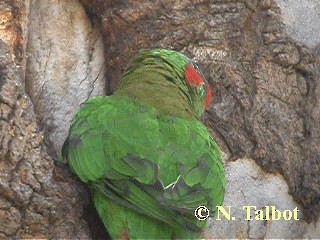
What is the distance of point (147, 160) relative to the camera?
2893 mm

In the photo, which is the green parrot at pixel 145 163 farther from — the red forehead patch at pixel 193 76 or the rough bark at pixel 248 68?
the rough bark at pixel 248 68

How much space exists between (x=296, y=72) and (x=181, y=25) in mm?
525

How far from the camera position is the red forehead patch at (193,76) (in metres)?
3.36

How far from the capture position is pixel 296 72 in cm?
355

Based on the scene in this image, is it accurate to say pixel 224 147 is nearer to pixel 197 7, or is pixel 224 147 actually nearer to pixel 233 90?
pixel 233 90

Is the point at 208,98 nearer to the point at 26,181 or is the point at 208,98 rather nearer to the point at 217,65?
the point at 217,65

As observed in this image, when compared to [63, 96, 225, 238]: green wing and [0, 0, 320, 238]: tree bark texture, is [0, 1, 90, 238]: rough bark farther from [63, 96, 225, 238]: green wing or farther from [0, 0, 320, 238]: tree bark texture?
[0, 0, 320, 238]: tree bark texture

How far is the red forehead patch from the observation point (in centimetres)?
336

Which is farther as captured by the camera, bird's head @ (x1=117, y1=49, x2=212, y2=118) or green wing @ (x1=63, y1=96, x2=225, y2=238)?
bird's head @ (x1=117, y1=49, x2=212, y2=118)

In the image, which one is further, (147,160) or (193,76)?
(193,76)

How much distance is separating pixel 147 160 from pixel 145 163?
0.02 meters

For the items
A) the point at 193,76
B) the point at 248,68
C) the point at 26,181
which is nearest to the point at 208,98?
the point at 193,76

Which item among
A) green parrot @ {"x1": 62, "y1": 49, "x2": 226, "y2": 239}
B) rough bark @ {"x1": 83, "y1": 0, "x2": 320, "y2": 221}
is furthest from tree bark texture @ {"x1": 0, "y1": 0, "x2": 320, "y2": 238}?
green parrot @ {"x1": 62, "y1": 49, "x2": 226, "y2": 239}

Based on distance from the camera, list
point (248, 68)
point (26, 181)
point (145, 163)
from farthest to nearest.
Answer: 1. point (248, 68)
2. point (145, 163)
3. point (26, 181)
